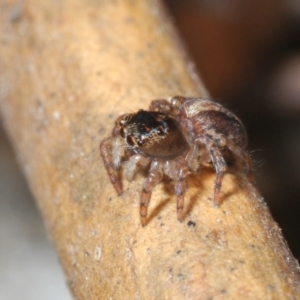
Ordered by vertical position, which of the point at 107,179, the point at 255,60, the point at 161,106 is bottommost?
the point at 255,60

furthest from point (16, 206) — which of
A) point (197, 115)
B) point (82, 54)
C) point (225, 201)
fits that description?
point (225, 201)

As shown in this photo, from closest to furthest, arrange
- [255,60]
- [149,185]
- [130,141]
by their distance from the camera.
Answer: [149,185] → [130,141] → [255,60]

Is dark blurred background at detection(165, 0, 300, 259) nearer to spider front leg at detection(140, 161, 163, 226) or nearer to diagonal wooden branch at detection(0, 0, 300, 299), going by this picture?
diagonal wooden branch at detection(0, 0, 300, 299)

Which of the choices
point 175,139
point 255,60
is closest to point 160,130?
point 175,139

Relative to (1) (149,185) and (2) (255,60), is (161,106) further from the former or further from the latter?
(2) (255,60)

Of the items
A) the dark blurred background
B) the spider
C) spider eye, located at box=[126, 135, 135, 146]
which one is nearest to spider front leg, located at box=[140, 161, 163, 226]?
the spider

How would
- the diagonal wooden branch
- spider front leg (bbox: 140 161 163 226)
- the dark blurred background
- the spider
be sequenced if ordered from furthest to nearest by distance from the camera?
the dark blurred background, the spider, spider front leg (bbox: 140 161 163 226), the diagonal wooden branch

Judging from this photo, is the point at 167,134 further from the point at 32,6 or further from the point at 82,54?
the point at 32,6
